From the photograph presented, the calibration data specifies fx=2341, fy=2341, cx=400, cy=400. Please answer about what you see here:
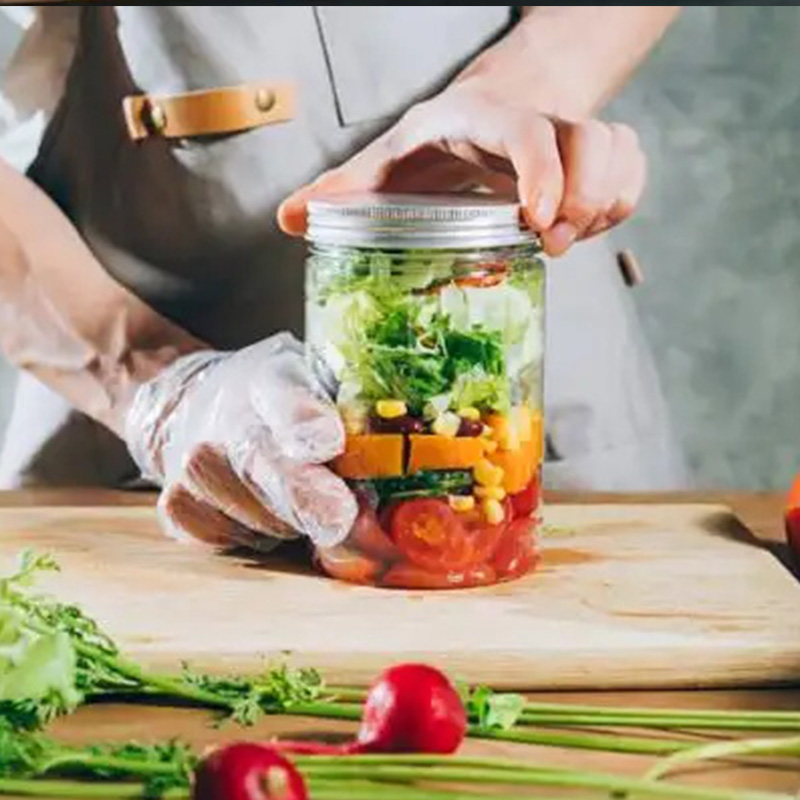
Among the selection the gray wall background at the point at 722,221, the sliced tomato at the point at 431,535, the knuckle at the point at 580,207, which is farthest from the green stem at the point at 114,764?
the gray wall background at the point at 722,221

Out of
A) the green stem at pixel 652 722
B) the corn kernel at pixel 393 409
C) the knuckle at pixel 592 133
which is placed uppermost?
the knuckle at pixel 592 133

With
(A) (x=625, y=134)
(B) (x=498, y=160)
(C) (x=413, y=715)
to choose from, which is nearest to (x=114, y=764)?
(C) (x=413, y=715)

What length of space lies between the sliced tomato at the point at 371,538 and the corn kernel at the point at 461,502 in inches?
1.9

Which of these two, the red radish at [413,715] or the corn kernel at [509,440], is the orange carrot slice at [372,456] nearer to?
the corn kernel at [509,440]

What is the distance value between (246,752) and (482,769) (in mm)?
123

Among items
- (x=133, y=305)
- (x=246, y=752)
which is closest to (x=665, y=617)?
(x=246, y=752)

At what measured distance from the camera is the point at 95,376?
164cm

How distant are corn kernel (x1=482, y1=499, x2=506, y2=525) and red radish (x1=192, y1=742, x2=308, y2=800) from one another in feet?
1.18

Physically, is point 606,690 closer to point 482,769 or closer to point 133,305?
point 482,769

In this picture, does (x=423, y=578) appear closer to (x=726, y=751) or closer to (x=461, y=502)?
(x=461, y=502)

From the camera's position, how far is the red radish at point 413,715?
1.06 m

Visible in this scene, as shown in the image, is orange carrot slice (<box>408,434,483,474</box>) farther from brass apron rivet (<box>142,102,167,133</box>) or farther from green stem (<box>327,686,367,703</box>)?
brass apron rivet (<box>142,102,167,133</box>)

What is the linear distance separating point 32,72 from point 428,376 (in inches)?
18.7

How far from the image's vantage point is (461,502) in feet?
4.28
